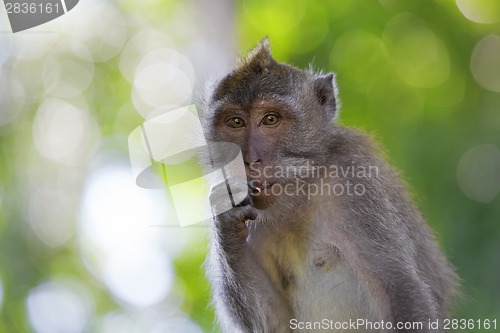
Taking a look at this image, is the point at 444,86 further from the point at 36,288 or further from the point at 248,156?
the point at 36,288

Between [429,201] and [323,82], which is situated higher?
[323,82]

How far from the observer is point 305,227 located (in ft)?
15.2

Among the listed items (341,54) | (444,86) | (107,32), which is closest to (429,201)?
(444,86)

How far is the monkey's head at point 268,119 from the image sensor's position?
430 centimetres

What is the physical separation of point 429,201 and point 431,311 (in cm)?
354

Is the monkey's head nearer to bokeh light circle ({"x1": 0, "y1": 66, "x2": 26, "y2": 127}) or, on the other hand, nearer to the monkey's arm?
the monkey's arm

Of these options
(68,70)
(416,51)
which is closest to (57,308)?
(68,70)

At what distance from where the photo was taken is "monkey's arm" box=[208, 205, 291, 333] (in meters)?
4.44

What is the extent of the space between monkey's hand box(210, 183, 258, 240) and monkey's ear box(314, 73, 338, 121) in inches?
41.6

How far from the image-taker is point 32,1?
5531 mm

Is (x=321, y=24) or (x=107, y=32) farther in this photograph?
(x=107, y=32)

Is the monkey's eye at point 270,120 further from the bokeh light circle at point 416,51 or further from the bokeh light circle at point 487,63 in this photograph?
the bokeh light circle at point 487,63

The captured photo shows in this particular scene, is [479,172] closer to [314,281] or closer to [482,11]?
[482,11]

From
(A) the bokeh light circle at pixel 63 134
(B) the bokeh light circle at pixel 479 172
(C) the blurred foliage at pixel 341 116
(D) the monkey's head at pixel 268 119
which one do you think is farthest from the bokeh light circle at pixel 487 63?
(A) the bokeh light circle at pixel 63 134
